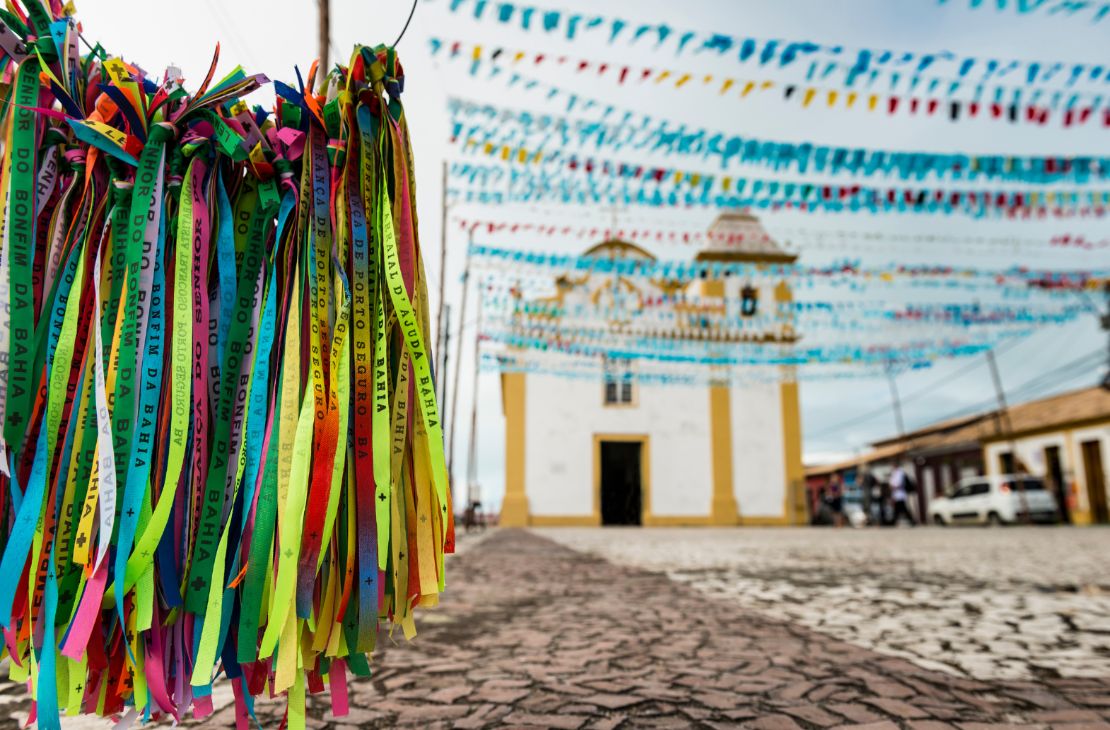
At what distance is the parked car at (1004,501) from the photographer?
1930 centimetres

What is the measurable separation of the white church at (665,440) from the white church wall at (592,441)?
0.03m

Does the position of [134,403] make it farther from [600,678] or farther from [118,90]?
[600,678]

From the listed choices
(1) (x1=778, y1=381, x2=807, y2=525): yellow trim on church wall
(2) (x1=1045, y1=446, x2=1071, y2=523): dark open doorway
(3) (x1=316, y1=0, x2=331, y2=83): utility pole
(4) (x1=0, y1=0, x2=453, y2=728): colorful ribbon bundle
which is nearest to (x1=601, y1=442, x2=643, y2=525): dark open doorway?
(1) (x1=778, y1=381, x2=807, y2=525): yellow trim on church wall

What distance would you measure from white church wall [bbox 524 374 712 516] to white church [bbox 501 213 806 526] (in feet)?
0.09

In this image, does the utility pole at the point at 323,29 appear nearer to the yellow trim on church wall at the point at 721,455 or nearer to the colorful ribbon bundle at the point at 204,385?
the colorful ribbon bundle at the point at 204,385

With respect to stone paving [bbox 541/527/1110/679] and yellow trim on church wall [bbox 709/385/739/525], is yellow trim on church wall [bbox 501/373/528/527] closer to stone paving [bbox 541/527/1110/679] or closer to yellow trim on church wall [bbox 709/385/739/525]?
yellow trim on church wall [bbox 709/385/739/525]

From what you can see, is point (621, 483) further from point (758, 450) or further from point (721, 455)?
point (758, 450)

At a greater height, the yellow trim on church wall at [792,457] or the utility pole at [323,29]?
the utility pole at [323,29]

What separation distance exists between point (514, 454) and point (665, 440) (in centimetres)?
424

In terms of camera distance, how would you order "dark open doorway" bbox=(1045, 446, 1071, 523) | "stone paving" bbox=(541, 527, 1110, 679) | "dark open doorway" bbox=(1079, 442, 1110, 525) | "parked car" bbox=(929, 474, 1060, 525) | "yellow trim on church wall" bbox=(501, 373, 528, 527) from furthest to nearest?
"dark open doorway" bbox=(1045, 446, 1071, 523), "dark open doorway" bbox=(1079, 442, 1110, 525), "yellow trim on church wall" bbox=(501, 373, 528, 527), "parked car" bbox=(929, 474, 1060, 525), "stone paving" bbox=(541, 527, 1110, 679)

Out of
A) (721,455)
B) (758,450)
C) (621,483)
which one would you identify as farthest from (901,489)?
(621,483)

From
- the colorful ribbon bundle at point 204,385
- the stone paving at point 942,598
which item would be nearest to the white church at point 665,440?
the stone paving at point 942,598

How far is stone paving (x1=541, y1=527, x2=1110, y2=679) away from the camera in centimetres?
308

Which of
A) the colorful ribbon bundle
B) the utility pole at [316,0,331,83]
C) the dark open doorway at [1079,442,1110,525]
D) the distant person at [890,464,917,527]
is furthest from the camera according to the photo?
the dark open doorway at [1079,442,1110,525]
